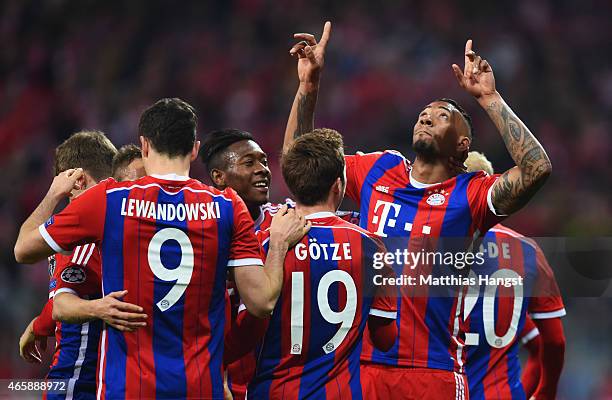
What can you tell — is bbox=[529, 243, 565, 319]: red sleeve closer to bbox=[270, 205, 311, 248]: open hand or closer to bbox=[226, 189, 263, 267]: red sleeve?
bbox=[270, 205, 311, 248]: open hand

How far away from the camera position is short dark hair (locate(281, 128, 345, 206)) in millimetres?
4055

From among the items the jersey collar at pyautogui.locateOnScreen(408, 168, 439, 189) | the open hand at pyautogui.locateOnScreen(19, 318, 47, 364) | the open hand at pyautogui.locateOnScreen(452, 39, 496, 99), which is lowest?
the open hand at pyautogui.locateOnScreen(19, 318, 47, 364)

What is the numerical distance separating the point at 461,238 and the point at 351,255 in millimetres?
1044

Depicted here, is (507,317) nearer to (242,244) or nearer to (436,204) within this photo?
(436,204)

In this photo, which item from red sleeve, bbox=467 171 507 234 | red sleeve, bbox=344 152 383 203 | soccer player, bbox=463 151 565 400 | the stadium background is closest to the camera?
red sleeve, bbox=467 171 507 234

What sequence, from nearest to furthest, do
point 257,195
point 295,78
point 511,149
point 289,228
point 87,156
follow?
1. point 289,228
2. point 511,149
3. point 87,156
4. point 257,195
5. point 295,78

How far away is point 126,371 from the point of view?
368 cm

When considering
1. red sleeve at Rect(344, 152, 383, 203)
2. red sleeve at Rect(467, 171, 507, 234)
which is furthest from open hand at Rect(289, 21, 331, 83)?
red sleeve at Rect(467, 171, 507, 234)

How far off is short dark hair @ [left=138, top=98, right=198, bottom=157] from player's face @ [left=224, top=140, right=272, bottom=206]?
2.90 ft

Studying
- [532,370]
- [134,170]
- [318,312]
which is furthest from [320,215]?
[532,370]

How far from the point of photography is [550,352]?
18.7ft

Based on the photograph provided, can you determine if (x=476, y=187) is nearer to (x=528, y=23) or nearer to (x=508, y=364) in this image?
(x=508, y=364)

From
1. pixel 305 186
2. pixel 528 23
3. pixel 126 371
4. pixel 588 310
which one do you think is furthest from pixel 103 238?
pixel 528 23

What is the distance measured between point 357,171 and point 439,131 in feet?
1.73
